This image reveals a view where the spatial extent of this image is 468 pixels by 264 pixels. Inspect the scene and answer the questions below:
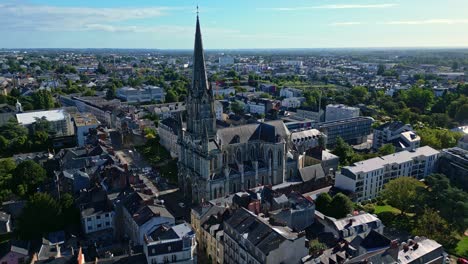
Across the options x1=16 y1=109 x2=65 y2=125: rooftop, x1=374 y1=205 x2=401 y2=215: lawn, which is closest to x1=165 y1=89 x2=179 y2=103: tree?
x1=16 y1=109 x2=65 y2=125: rooftop

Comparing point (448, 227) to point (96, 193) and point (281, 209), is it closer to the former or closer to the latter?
point (281, 209)

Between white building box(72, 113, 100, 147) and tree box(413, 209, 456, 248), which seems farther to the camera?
white building box(72, 113, 100, 147)

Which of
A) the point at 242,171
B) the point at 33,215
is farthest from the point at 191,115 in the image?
the point at 33,215

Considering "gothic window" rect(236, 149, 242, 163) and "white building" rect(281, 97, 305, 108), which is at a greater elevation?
"gothic window" rect(236, 149, 242, 163)

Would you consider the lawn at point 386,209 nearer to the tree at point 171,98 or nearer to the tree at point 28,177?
the tree at point 28,177

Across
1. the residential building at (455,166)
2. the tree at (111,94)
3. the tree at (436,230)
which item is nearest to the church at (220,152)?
the tree at (436,230)

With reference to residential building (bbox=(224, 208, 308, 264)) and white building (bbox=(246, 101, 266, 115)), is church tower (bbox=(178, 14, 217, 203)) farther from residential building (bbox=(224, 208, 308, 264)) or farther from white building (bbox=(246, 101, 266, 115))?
white building (bbox=(246, 101, 266, 115))
